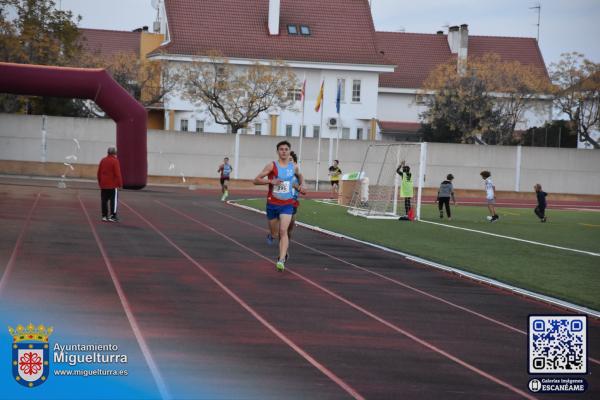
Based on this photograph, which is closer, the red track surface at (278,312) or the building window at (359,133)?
the red track surface at (278,312)

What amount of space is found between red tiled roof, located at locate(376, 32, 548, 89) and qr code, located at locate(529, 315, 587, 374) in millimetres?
66981

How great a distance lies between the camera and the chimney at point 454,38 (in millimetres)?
77544

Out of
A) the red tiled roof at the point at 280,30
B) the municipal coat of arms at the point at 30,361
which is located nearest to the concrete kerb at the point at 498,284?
the municipal coat of arms at the point at 30,361

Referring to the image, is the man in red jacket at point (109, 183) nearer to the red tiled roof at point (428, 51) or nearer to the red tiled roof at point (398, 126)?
the red tiled roof at point (398, 126)

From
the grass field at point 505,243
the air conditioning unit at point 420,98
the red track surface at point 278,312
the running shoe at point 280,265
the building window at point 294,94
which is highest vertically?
the air conditioning unit at point 420,98

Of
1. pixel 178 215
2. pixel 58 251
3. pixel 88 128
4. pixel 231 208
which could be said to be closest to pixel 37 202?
pixel 178 215

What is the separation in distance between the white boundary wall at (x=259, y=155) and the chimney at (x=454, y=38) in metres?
24.3

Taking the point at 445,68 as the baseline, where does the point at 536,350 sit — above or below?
below

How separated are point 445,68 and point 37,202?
44.2m

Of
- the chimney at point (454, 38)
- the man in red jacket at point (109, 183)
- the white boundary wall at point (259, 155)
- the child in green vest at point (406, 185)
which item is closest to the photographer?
the man in red jacket at point (109, 183)

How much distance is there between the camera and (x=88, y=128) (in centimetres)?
5097

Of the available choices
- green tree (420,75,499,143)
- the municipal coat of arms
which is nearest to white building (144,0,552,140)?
green tree (420,75,499,143)

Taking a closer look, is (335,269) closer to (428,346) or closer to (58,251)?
(58,251)

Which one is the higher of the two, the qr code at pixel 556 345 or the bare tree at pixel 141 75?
the bare tree at pixel 141 75
